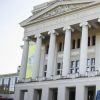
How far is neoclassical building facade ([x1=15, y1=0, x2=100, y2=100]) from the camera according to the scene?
37.5 metres

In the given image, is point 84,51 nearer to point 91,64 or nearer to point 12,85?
point 91,64

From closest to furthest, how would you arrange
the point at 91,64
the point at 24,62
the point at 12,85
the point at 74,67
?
the point at 91,64 < the point at 74,67 < the point at 24,62 < the point at 12,85

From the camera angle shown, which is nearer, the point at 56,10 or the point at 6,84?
the point at 56,10

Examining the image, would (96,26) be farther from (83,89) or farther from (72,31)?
(83,89)

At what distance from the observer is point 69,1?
135 feet

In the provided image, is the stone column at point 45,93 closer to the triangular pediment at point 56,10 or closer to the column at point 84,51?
the column at point 84,51

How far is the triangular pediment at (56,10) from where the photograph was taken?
39844 mm

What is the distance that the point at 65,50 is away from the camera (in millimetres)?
40594

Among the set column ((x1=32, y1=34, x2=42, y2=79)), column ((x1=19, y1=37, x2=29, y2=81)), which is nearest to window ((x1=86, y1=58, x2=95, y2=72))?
column ((x1=32, y1=34, x2=42, y2=79))

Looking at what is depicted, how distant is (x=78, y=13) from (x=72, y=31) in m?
3.13

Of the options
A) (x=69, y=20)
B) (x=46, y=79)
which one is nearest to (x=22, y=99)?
(x=46, y=79)

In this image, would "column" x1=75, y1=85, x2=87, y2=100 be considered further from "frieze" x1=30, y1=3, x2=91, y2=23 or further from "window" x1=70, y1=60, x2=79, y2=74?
"frieze" x1=30, y1=3, x2=91, y2=23

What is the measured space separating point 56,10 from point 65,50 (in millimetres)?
6578

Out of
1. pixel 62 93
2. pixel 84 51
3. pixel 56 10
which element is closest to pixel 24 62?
pixel 56 10
